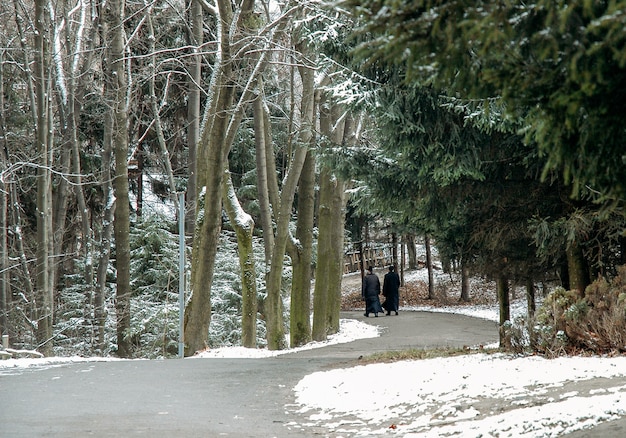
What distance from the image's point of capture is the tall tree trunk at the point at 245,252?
19719mm

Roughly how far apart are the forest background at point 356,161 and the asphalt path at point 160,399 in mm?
2747

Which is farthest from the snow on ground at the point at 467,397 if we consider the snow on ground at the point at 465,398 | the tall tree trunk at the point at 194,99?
the tall tree trunk at the point at 194,99

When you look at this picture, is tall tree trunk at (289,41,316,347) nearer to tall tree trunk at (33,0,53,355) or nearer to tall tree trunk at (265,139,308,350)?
tall tree trunk at (265,139,308,350)

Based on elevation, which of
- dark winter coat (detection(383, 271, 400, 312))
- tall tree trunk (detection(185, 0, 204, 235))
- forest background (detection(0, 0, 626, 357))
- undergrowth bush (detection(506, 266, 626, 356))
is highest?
tall tree trunk (detection(185, 0, 204, 235))

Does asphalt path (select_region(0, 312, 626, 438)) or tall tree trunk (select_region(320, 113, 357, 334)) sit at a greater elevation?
tall tree trunk (select_region(320, 113, 357, 334))

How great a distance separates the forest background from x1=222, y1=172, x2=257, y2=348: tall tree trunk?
6cm

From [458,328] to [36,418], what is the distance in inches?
662

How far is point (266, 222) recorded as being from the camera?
2130 centimetres

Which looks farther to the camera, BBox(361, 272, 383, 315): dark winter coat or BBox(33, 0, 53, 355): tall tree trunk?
BBox(361, 272, 383, 315): dark winter coat

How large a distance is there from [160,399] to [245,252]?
432 inches

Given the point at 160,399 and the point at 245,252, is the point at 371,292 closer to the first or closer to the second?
the point at 245,252

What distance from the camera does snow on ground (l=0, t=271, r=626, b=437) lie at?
609cm

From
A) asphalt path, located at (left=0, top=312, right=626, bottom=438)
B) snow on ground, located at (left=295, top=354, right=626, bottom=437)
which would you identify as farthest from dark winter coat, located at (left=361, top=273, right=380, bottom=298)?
snow on ground, located at (left=295, top=354, right=626, bottom=437)

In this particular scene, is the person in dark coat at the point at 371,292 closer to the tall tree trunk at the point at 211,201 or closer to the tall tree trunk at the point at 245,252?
the tall tree trunk at the point at 245,252
